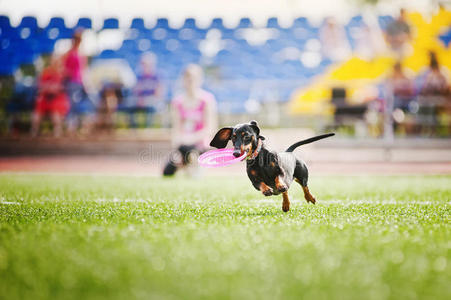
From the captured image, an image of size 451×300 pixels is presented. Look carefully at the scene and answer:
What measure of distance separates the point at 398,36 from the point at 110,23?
815cm

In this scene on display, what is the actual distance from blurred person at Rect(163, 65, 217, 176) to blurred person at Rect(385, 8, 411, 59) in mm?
7704

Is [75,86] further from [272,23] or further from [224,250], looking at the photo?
[224,250]

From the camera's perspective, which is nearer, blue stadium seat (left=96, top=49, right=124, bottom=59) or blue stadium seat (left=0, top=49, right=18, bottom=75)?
blue stadium seat (left=0, top=49, right=18, bottom=75)

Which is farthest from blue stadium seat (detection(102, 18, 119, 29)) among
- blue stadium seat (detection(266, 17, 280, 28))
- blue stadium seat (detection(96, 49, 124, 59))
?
blue stadium seat (detection(266, 17, 280, 28))

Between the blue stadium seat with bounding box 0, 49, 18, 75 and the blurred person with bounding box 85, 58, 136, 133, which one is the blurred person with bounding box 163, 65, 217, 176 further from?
the blue stadium seat with bounding box 0, 49, 18, 75

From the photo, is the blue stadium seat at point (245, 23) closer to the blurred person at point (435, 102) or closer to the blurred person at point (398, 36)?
the blurred person at point (398, 36)

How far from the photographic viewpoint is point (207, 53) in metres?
12.4

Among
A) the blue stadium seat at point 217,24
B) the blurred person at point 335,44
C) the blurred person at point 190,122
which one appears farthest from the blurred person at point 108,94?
the blurred person at point 335,44

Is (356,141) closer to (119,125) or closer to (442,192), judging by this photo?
(442,192)

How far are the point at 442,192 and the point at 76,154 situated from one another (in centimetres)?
730

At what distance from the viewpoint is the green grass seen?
135 cm

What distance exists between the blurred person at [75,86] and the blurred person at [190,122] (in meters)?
4.44

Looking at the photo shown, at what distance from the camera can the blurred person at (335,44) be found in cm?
1198

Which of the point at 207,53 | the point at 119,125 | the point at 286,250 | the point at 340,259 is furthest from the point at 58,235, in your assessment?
the point at 207,53
